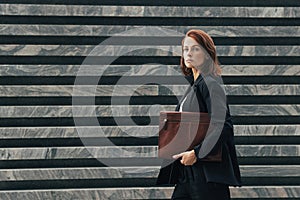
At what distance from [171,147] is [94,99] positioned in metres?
2.12

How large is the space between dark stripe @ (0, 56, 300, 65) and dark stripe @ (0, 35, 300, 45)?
0.13 m

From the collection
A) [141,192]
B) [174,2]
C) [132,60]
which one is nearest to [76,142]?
[141,192]

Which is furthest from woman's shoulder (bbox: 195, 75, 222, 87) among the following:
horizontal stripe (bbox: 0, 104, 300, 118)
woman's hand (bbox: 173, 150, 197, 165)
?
horizontal stripe (bbox: 0, 104, 300, 118)

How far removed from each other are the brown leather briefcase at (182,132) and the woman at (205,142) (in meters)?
0.04

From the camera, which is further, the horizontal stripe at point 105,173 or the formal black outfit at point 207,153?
the horizontal stripe at point 105,173

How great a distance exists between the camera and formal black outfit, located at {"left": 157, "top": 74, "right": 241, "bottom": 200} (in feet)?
17.5

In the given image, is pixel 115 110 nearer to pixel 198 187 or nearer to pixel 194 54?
pixel 194 54

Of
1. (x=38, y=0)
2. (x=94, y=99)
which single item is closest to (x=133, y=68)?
(x=94, y=99)

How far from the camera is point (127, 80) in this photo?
7.54 meters

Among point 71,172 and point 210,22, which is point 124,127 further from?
point 210,22

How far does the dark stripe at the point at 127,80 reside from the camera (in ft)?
24.3

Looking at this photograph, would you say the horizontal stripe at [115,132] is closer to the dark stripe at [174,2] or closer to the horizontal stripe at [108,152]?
the horizontal stripe at [108,152]

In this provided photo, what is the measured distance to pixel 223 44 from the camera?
7.68 meters

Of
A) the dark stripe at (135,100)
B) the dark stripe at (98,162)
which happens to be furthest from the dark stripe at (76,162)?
the dark stripe at (135,100)
